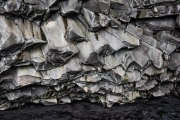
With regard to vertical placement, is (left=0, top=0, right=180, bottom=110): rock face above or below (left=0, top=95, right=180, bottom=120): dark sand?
above

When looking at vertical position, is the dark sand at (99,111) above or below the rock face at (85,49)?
below

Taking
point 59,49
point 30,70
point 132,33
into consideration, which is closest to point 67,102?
point 30,70

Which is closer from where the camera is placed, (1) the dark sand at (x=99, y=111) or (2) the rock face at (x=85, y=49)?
(2) the rock face at (x=85, y=49)

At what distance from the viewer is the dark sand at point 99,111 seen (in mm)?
10398

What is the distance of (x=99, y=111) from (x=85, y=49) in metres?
3.71

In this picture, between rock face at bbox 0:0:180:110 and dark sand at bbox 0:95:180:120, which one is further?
dark sand at bbox 0:95:180:120

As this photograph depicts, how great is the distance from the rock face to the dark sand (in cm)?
42

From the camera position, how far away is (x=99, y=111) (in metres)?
11.0

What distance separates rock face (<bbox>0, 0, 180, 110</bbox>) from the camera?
869 centimetres

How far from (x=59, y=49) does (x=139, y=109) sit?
556 cm

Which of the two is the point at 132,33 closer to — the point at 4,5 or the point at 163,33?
the point at 163,33

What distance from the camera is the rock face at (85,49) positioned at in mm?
8688

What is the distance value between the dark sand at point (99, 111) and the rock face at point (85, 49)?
16.6 inches

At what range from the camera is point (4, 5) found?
811 centimetres
